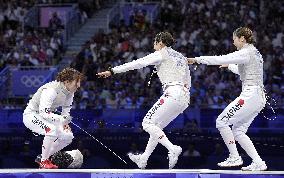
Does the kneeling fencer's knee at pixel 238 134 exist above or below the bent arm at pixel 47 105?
below

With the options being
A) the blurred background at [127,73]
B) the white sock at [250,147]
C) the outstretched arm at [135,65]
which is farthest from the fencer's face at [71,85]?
the blurred background at [127,73]

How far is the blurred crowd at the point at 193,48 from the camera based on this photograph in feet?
56.3

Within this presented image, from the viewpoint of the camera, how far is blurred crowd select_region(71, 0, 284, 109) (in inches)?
675

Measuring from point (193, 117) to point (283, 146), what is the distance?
6.38 feet

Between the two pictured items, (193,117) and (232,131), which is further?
(193,117)

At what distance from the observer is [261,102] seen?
9.58 m

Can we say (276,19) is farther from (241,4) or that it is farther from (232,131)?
(232,131)

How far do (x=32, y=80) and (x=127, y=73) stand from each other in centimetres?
242

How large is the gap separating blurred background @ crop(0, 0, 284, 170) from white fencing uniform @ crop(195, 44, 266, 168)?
433 cm

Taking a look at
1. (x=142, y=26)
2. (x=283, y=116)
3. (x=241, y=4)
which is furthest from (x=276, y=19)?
(x=283, y=116)

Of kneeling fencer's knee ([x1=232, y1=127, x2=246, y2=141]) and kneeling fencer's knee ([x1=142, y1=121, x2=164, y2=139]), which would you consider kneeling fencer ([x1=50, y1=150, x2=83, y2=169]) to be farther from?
kneeling fencer's knee ([x1=232, y1=127, x2=246, y2=141])

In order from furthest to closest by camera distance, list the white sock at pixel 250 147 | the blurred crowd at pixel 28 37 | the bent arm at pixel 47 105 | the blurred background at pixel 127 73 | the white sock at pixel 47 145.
→ the blurred crowd at pixel 28 37 < the blurred background at pixel 127 73 < the white sock at pixel 47 145 < the bent arm at pixel 47 105 < the white sock at pixel 250 147

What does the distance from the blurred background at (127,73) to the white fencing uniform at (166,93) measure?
4.38m

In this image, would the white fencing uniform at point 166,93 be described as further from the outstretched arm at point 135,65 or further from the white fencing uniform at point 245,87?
the white fencing uniform at point 245,87
